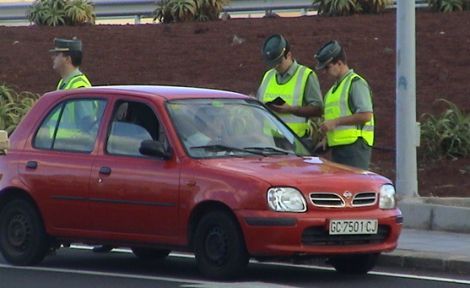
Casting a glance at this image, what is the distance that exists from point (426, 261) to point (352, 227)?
1.67 metres

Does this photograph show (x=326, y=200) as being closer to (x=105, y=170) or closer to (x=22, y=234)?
(x=105, y=170)

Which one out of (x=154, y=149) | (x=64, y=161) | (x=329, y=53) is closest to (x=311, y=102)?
(x=329, y=53)

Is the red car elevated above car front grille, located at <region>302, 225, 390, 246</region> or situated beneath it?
elevated above

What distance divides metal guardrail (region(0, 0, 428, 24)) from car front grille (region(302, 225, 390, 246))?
14.3m

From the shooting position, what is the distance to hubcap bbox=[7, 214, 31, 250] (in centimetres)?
1350

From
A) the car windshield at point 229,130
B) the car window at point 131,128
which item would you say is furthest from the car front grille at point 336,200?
the car window at point 131,128

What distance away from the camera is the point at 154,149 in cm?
1262

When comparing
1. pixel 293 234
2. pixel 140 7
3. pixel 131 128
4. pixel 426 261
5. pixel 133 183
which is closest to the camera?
pixel 293 234

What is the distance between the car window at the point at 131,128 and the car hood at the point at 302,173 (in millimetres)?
725

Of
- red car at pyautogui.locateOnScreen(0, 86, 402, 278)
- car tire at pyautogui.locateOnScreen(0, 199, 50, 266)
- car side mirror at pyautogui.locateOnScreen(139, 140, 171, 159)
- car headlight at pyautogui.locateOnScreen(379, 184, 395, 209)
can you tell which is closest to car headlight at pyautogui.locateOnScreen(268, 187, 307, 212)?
red car at pyautogui.locateOnScreen(0, 86, 402, 278)

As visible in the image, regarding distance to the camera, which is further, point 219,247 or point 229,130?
point 229,130

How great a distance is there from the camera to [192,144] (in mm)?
12758

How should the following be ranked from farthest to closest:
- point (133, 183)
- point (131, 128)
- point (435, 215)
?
1. point (435, 215)
2. point (131, 128)
3. point (133, 183)

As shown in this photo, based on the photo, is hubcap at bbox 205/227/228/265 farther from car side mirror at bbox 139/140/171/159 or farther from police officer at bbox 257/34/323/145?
police officer at bbox 257/34/323/145
